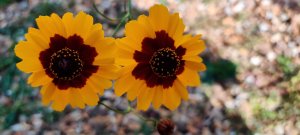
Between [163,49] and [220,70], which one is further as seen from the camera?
[220,70]

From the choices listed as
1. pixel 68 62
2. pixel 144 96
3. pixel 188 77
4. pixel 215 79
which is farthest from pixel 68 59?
pixel 215 79

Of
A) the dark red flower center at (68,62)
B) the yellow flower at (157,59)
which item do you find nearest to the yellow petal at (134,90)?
the yellow flower at (157,59)

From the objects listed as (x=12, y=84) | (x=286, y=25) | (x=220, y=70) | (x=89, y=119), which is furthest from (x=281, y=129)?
(x=12, y=84)

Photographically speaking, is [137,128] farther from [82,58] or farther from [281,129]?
[82,58]

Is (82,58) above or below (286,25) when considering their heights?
below

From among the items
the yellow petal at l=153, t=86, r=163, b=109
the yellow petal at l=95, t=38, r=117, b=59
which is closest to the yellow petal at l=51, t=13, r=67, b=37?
the yellow petal at l=95, t=38, r=117, b=59

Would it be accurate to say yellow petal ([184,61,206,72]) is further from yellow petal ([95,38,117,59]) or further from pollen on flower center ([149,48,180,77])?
yellow petal ([95,38,117,59])

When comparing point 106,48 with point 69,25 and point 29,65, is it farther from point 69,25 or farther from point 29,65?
point 29,65
